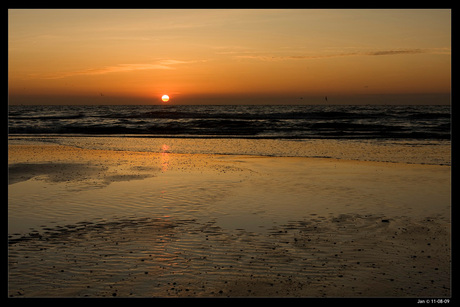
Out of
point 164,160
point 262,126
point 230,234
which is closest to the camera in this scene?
point 230,234

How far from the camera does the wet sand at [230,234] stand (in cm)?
630

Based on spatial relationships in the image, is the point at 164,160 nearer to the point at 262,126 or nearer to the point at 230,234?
the point at 230,234

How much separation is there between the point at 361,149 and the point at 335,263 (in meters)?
19.2

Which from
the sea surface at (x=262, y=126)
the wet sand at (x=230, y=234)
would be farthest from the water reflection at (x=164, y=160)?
the sea surface at (x=262, y=126)

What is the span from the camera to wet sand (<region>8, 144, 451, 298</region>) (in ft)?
20.7

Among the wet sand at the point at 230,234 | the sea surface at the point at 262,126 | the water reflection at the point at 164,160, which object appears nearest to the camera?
the wet sand at the point at 230,234

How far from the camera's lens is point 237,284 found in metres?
6.27

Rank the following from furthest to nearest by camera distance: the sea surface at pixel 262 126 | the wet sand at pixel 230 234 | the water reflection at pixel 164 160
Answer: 1. the sea surface at pixel 262 126
2. the water reflection at pixel 164 160
3. the wet sand at pixel 230 234

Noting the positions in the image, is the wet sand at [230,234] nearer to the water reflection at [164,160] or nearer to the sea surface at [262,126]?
the water reflection at [164,160]

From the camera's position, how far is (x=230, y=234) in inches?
337

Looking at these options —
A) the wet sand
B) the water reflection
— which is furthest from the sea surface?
the wet sand

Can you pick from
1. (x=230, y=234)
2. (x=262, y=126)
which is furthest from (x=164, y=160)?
(x=262, y=126)
